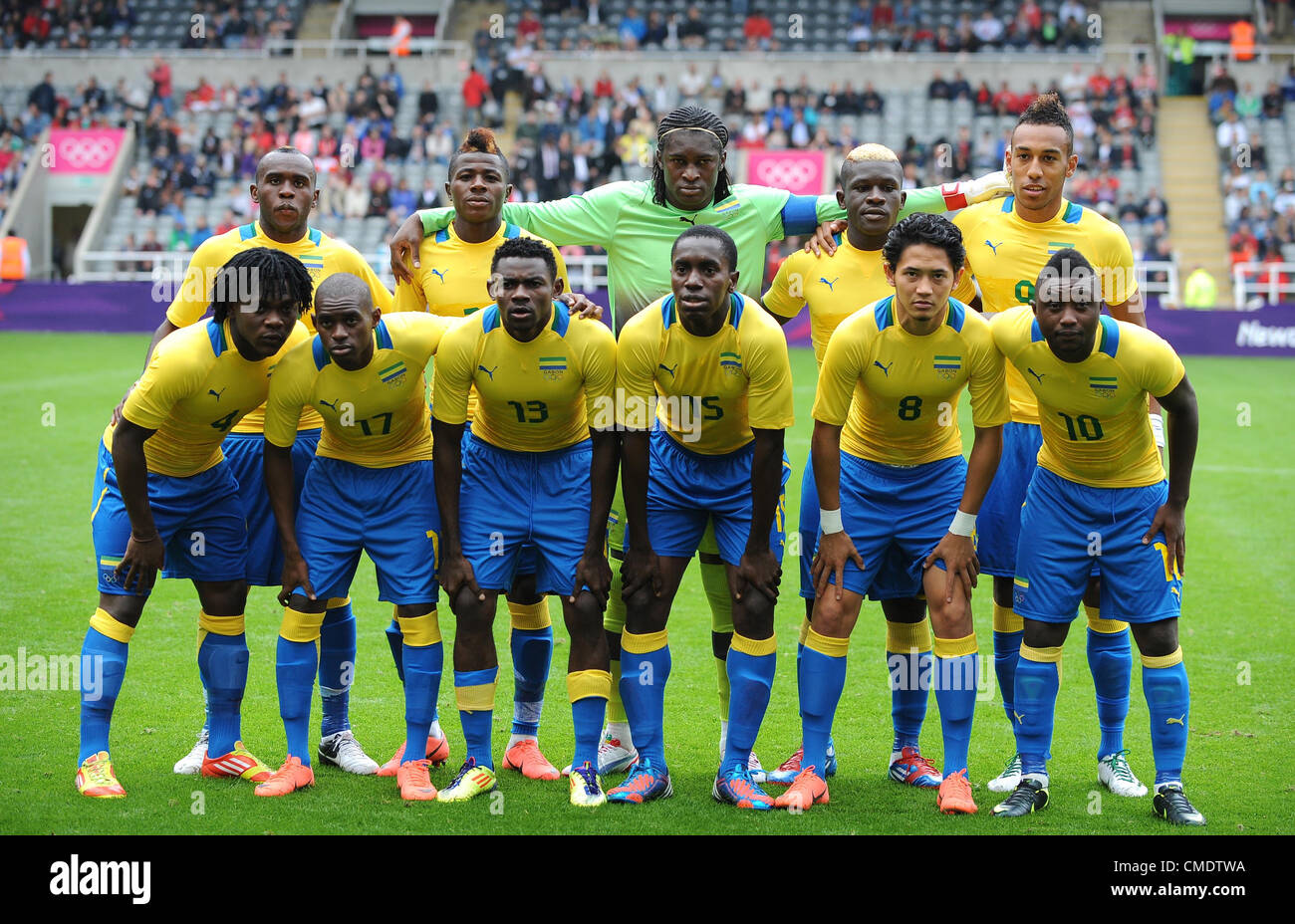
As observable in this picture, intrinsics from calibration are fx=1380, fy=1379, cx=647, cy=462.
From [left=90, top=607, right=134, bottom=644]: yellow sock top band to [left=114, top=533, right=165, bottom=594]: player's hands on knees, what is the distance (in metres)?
0.17

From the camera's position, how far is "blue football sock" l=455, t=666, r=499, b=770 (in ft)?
18.7

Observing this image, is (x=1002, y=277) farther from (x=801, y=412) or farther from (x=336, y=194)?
(x=336, y=194)

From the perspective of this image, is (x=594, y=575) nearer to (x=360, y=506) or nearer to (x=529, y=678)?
(x=529, y=678)

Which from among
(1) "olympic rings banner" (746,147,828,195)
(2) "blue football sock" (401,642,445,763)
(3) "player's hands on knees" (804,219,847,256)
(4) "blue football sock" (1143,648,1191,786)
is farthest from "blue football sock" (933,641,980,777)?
(1) "olympic rings banner" (746,147,828,195)

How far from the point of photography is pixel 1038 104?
6.29 meters

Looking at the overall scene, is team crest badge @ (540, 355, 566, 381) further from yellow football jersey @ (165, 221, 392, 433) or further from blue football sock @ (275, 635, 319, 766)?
blue football sock @ (275, 635, 319, 766)

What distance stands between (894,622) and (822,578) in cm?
62

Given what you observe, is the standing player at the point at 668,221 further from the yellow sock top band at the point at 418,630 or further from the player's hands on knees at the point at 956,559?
the player's hands on knees at the point at 956,559

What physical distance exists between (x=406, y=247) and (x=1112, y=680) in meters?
3.71

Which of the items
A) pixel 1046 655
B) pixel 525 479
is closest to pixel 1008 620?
pixel 1046 655

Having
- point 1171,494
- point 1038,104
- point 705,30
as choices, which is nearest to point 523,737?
point 1171,494

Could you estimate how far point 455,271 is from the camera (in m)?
6.35

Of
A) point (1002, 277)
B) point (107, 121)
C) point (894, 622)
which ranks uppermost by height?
point (107, 121)

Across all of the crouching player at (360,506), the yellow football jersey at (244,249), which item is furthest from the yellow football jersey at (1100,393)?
the yellow football jersey at (244,249)
